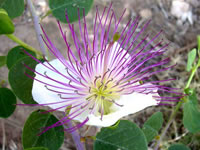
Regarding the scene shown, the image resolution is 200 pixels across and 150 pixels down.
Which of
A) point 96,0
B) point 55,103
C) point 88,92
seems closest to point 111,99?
point 88,92

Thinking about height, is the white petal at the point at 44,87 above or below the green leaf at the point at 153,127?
above

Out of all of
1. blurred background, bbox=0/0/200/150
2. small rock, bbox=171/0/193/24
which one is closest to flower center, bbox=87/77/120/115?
blurred background, bbox=0/0/200/150

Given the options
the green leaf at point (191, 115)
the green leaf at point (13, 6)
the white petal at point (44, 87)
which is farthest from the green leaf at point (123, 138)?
the green leaf at point (13, 6)

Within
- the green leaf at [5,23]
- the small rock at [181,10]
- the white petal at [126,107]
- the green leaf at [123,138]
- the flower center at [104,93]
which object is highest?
the small rock at [181,10]

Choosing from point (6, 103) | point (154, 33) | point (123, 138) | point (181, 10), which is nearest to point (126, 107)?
point (123, 138)

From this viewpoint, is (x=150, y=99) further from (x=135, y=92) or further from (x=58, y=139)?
(x=58, y=139)

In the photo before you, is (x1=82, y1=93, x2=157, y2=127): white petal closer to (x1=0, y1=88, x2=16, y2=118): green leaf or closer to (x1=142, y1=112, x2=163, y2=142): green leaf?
(x1=142, y1=112, x2=163, y2=142): green leaf

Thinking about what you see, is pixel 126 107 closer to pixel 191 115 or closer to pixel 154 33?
pixel 191 115

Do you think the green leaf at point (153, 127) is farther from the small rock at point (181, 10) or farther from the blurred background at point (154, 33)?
the small rock at point (181, 10)
